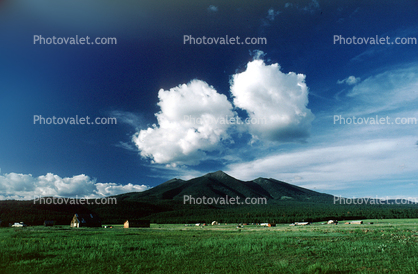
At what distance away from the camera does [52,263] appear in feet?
51.4

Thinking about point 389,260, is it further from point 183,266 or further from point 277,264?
point 183,266

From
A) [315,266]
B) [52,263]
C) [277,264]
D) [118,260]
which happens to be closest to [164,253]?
[118,260]

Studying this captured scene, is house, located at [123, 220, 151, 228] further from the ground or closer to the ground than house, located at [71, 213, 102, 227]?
closer to the ground

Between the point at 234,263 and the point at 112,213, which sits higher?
the point at 234,263

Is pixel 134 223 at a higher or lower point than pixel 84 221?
lower

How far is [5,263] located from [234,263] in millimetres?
14617

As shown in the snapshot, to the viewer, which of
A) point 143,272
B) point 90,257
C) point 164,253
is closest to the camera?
point 143,272

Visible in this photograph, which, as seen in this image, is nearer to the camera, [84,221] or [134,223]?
[84,221]

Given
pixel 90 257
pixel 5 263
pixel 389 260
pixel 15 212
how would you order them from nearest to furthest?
pixel 5 263
pixel 389 260
pixel 90 257
pixel 15 212

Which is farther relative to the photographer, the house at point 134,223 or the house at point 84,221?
the house at point 134,223

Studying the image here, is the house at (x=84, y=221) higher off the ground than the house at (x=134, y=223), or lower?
higher

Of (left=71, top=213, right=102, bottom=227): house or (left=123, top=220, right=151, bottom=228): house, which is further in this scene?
(left=123, top=220, right=151, bottom=228): house

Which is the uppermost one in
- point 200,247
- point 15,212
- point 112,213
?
point 200,247

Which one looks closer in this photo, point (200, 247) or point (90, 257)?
point (90, 257)
